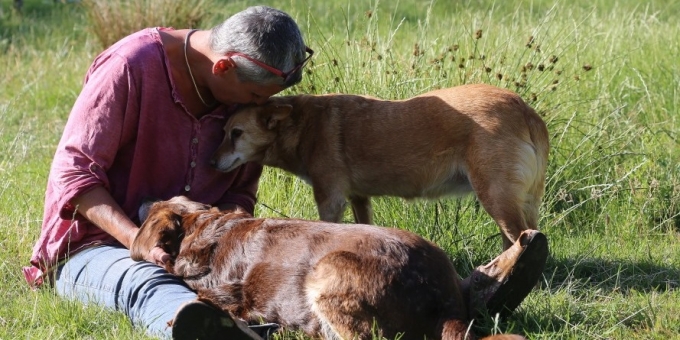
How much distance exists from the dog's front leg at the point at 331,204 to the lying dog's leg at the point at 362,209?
23 centimetres

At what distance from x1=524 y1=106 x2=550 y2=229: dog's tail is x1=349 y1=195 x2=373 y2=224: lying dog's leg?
99 centimetres

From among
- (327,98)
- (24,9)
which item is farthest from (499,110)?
(24,9)

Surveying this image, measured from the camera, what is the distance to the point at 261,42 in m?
4.56

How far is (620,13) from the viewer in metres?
10.4

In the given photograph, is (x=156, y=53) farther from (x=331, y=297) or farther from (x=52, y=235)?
(x=331, y=297)

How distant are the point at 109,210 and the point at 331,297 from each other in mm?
1213

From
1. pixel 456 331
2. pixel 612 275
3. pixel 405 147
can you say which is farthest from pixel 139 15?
pixel 456 331

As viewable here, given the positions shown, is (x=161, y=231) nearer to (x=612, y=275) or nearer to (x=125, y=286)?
(x=125, y=286)

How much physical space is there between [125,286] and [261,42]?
1.28 m

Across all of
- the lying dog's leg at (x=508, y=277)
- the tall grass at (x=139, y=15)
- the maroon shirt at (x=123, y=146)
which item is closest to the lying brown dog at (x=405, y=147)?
the maroon shirt at (x=123, y=146)

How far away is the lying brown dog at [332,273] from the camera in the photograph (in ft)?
12.7

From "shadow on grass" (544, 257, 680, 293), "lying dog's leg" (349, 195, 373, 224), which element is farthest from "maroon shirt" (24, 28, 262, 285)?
"shadow on grass" (544, 257, 680, 293)

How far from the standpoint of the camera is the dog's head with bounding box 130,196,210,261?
14.1ft

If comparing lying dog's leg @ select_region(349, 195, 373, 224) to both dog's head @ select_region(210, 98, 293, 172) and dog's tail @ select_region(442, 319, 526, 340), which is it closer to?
dog's head @ select_region(210, 98, 293, 172)
